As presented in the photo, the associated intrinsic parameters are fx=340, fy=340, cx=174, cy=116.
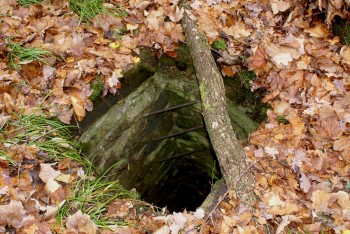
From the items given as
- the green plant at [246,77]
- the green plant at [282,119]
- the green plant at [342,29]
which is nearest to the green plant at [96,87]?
the green plant at [246,77]

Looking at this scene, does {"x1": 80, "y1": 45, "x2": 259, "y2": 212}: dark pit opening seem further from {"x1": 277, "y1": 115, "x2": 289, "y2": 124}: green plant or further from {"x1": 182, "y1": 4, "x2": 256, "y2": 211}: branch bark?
{"x1": 277, "y1": 115, "x2": 289, "y2": 124}: green plant

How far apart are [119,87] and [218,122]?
0.84 meters

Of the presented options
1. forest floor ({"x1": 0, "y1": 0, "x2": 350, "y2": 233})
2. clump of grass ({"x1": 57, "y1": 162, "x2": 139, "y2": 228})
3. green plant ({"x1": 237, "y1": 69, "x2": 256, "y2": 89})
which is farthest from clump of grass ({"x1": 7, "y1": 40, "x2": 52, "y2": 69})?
green plant ({"x1": 237, "y1": 69, "x2": 256, "y2": 89})

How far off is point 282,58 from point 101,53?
1.41m

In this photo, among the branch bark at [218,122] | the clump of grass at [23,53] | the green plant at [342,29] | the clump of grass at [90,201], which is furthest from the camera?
the green plant at [342,29]

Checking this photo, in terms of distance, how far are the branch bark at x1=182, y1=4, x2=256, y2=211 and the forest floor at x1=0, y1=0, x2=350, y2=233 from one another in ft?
0.24

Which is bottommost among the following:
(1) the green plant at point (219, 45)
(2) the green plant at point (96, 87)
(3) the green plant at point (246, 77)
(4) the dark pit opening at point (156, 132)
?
(4) the dark pit opening at point (156, 132)

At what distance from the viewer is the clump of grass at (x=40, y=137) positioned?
213 cm

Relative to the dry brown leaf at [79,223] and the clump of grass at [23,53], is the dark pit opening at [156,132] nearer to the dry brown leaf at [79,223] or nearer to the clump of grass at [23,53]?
the dry brown leaf at [79,223]

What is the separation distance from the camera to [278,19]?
295 cm

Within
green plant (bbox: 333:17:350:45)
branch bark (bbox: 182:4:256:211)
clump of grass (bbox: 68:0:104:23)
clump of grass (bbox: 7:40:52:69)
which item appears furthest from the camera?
clump of grass (bbox: 68:0:104:23)

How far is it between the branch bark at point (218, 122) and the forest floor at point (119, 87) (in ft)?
0.24

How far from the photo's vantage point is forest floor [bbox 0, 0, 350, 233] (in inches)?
77.2

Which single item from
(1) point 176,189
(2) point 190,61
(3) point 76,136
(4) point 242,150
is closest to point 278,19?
(2) point 190,61
